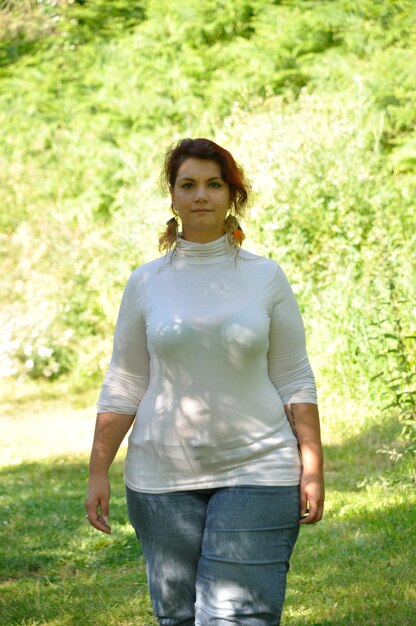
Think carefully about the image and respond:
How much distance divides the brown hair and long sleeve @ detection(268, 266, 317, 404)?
11.3 inches

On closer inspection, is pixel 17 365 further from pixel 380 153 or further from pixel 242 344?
pixel 242 344

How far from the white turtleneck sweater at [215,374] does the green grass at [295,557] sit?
1725 mm

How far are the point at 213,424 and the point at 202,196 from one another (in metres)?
0.64

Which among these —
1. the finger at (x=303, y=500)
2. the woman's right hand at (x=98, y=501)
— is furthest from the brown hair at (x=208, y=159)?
the finger at (x=303, y=500)

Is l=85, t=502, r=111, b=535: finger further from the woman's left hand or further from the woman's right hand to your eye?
the woman's left hand

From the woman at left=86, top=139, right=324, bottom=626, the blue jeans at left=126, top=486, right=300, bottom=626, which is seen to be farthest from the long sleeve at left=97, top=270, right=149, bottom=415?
the blue jeans at left=126, top=486, right=300, bottom=626

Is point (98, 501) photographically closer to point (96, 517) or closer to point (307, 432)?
point (96, 517)

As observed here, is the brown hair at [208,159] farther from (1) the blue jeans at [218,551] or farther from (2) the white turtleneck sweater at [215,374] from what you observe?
(1) the blue jeans at [218,551]

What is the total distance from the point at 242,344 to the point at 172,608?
747 mm

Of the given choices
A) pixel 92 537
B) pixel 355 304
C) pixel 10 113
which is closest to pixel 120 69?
pixel 10 113

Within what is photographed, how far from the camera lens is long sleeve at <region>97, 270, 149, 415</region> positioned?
9.91ft

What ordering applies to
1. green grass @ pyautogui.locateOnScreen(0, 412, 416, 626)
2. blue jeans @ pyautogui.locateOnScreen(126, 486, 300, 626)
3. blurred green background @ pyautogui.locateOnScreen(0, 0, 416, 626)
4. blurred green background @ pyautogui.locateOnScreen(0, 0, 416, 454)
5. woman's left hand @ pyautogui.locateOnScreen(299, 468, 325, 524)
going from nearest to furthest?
blue jeans @ pyautogui.locateOnScreen(126, 486, 300, 626), woman's left hand @ pyautogui.locateOnScreen(299, 468, 325, 524), green grass @ pyautogui.locateOnScreen(0, 412, 416, 626), blurred green background @ pyautogui.locateOnScreen(0, 0, 416, 626), blurred green background @ pyautogui.locateOnScreen(0, 0, 416, 454)

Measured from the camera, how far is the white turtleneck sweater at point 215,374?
112 inches

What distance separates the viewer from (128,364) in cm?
304
